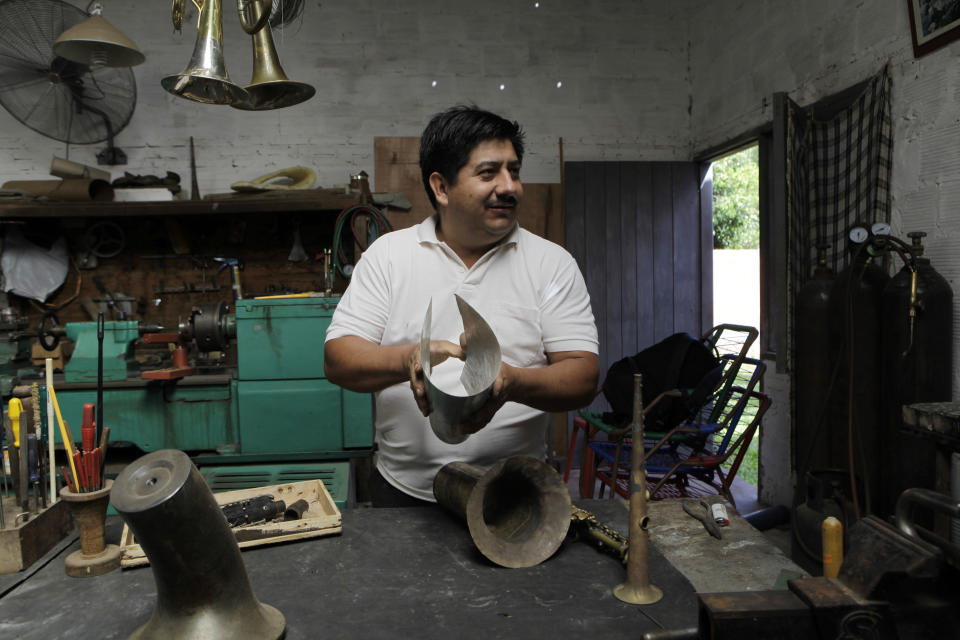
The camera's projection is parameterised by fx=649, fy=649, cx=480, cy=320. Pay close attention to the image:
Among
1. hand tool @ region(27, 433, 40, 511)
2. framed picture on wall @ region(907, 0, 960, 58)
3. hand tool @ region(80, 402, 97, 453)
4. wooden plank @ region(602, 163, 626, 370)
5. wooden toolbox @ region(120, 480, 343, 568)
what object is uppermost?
framed picture on wall @ region(907, 0, 960, 58)

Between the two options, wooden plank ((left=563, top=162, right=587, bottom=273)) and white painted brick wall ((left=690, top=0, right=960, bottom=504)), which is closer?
white painted brick wall ((left=690, top=0, right=960, bottom=504))

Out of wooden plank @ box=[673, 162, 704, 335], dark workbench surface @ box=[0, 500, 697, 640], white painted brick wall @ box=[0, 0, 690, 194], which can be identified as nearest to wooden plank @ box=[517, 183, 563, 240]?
white painted brick wall @ box=[0, 0, 690, 194]

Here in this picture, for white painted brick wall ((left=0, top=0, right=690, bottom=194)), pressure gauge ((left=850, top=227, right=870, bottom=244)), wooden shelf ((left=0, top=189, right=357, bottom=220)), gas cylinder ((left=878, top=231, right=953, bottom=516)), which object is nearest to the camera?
gas cylinder ((left=878, top=231, right=953, bottom=516))

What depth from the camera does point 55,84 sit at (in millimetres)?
3760

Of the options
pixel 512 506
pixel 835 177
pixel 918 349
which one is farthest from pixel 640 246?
pixel 512 506

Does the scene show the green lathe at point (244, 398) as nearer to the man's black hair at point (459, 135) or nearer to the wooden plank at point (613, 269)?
the man's black hair at point (459, 135)

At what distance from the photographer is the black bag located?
3121mm

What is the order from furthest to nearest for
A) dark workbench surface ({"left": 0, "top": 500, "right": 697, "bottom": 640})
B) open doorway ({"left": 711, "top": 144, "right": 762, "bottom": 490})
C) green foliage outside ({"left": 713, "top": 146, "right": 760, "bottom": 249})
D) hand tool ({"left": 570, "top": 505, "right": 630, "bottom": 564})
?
1. green foliage outside ({"left": 713, "top": 146, "right": 760, "bottom": 249})
2. open doorway ({"left": 711, "top": 144, "right": 762, "bottom": 490})
3. hand tool ({"left": 570, "top": 505, "right": 630, "bottom": 564})
4. dark workbench surface ({"left": 0, "top": 500, "right": 697, "bottom": 640})

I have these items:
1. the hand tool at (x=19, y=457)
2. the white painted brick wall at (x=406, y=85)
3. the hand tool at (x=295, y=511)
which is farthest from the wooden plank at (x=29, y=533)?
the white painted brick wall at (x=406, y=85)

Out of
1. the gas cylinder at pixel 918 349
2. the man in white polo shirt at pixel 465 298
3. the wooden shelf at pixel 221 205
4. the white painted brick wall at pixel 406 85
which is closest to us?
the man in white polo shirt at pixel 465 298

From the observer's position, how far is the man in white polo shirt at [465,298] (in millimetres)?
1654

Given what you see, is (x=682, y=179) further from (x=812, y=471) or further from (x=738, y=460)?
(x=812, y=471)

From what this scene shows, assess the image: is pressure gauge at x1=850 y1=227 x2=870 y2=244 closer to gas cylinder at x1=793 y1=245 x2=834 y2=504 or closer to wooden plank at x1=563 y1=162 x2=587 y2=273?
gas cylinder at x1=793 y1=245 x2=834 y2=504

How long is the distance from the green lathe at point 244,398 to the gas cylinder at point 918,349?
2.24m
